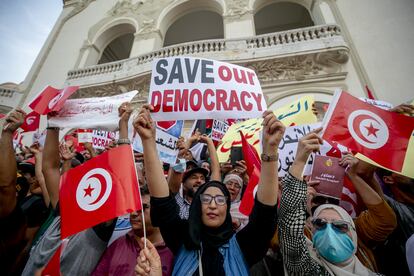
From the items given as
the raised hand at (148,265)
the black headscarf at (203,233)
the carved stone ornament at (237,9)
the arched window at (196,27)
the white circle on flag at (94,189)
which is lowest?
the raised hand at (148,265)

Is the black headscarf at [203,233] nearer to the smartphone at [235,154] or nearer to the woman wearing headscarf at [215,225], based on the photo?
the woman wearing headscarf at [215,225]

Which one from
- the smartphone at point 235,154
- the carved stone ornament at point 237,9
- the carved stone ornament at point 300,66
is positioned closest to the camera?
the smartphone at point 235,154

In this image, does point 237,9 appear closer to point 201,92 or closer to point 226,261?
point 201,92

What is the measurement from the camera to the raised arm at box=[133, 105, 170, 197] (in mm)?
1160

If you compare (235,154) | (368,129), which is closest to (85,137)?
(235,154)

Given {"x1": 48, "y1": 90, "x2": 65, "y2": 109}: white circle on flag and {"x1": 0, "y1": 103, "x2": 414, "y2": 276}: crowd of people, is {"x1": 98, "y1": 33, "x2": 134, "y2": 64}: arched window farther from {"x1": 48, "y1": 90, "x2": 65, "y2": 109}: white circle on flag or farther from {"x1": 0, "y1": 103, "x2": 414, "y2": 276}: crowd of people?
{"x1": 0, "y1": 103, "x2": 414, "y2": 276}: crowd of people

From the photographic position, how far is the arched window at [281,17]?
8.37 metres

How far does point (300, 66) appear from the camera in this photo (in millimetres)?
5496

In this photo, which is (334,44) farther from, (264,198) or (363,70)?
(264,198)

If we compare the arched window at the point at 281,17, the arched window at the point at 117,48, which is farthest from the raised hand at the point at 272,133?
the arched window at the point at 117,48

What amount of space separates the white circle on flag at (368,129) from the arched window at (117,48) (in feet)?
36.7

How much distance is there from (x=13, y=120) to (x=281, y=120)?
2.44 meters

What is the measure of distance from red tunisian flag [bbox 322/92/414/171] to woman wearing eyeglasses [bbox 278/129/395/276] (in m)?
0.32

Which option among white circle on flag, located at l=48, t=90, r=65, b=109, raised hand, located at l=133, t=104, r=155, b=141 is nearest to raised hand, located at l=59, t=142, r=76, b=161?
white circle on flag, located at l=48, t=90, r=65, b=109
